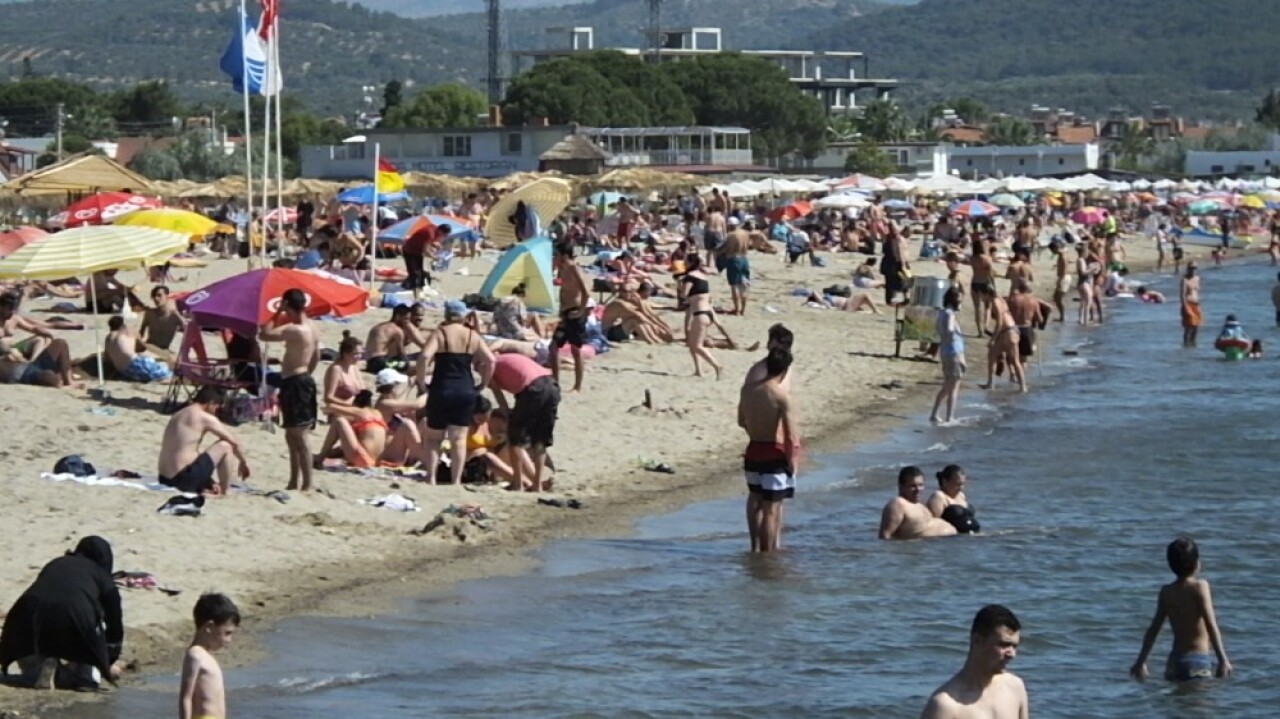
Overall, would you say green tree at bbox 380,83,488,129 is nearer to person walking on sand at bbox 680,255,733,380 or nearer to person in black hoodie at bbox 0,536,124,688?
person walking on sand at bbox 680,255,733,380

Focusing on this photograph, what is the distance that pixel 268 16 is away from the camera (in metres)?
22.5

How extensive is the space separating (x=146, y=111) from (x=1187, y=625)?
109656mm

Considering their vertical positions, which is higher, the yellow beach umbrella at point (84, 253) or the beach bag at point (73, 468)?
the yellow beach umbrella at point (84, 253)

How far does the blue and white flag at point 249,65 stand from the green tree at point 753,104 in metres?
77.9

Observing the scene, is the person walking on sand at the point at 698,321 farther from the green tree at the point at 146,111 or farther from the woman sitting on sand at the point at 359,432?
the green tree at the point at 146,111

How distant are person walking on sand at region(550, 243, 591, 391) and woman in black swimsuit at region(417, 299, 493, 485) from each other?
4.16 m

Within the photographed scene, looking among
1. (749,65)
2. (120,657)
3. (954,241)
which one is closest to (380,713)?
(120,657)

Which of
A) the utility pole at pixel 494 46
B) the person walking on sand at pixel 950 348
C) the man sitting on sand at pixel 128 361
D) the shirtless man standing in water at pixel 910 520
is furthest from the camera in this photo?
the utility pole at pixel 494 46

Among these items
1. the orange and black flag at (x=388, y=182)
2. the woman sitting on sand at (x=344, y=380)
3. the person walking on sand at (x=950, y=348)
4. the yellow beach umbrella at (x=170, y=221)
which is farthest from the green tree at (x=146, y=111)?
the woman sitting on sand at (x=344, y=380)

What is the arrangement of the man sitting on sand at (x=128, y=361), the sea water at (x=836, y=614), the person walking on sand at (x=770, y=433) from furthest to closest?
the man sitting on sand at (x=128, y=361) → the person walking on sand at (x=770, y=433) → the sea water at (x=836, y=614)

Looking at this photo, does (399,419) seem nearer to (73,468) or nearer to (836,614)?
(73,468)

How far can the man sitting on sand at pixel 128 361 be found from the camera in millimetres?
16656

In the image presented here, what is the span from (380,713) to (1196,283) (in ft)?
70.9

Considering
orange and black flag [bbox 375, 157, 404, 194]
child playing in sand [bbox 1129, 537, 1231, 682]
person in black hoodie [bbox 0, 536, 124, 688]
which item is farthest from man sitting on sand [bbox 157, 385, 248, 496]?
orange and black flag [bbox 375, 157, 404, 194]
